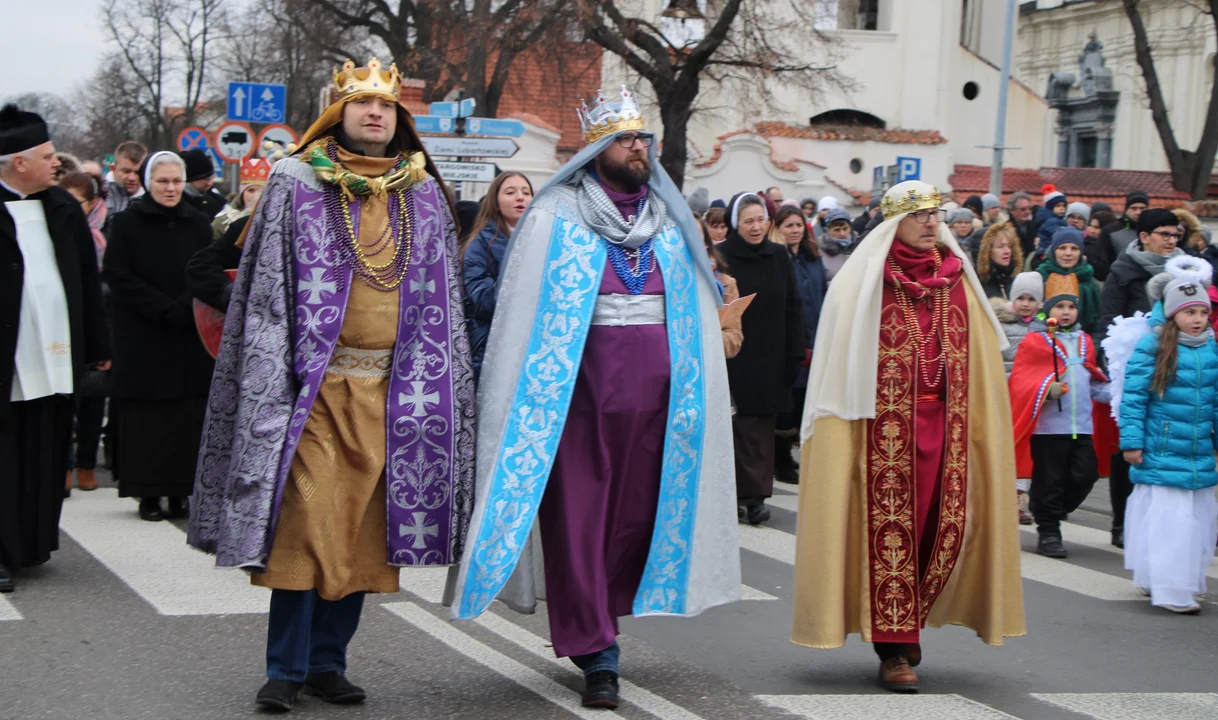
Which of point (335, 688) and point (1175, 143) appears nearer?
point (335, 688)

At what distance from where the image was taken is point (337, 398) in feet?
18.4

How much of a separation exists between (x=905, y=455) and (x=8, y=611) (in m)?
3.77

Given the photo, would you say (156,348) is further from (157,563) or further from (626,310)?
(626,310)

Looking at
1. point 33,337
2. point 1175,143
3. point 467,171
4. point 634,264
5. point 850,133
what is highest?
point 850,133

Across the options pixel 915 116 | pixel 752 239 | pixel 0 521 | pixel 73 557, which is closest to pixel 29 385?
pixel 0 521

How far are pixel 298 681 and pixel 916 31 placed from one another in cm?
3077

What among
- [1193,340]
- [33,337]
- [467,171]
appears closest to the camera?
[33,337]

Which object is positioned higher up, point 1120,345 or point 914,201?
point 914,201

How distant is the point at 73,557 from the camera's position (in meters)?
8.52

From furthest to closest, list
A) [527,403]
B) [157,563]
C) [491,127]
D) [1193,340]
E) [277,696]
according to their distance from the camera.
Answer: [491,127]
[1193,340]
[157,563]
[527,403]
[277,696]

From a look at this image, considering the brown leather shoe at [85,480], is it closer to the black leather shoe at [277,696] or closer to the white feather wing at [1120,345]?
the black leather shoe at [277,696]

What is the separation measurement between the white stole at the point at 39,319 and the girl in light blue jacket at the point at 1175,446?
5133 millimetres

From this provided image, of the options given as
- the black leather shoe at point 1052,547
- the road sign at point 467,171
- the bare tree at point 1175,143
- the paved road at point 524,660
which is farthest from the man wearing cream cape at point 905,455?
the bare tree at point 1175,143

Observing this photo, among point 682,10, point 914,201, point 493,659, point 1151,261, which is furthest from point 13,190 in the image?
point 682,10
